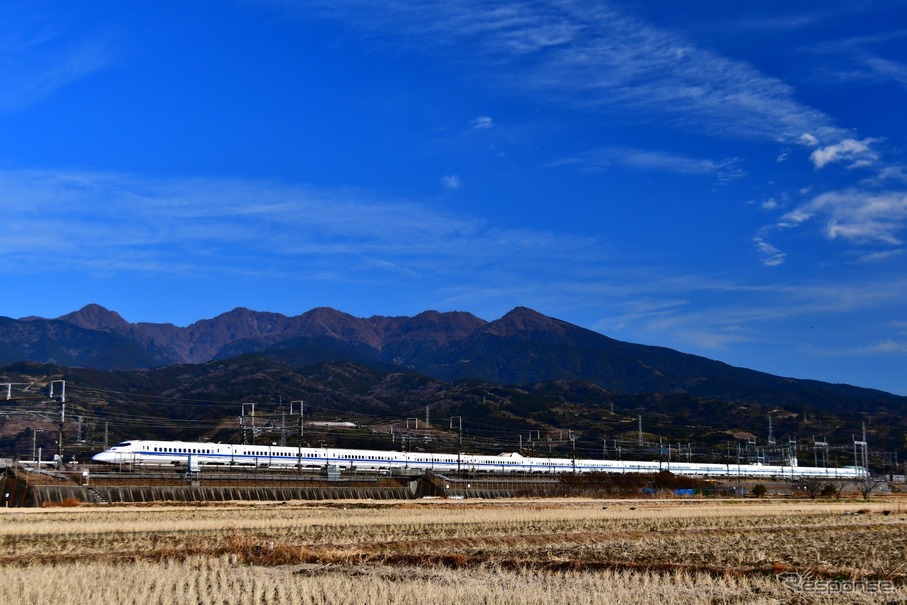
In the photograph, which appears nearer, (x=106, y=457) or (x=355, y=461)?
(x=106, y=457)

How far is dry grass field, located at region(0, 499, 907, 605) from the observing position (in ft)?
65.9

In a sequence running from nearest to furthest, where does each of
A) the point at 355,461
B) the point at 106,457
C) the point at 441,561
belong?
the point at 441,561, the point at 106,457, the point at 355,461

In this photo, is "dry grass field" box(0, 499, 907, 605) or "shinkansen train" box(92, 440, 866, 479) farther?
"shinkansen train" box(92, 440, 866, 479)

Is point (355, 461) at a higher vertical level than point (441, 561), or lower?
lower

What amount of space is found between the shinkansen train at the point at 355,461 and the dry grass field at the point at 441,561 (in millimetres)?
46911

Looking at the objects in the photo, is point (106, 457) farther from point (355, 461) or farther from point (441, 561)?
point (441, 561)

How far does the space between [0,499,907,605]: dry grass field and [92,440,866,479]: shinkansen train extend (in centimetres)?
4691

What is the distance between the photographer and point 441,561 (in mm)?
26516

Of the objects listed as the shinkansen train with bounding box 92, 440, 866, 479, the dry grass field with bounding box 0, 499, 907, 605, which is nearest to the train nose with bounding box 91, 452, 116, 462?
the shinkansen train with bounding box 92, 440, 866, 479

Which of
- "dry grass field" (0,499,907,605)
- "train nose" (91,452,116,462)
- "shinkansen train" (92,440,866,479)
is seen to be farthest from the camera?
"shinkansen train" (92,440,866,479)

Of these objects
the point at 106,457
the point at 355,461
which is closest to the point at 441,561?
the point at 106,457

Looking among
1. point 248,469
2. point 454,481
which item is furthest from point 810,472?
point 248,469

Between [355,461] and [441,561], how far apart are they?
83.5 meters

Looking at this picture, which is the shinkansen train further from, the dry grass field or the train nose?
the dry grass field
